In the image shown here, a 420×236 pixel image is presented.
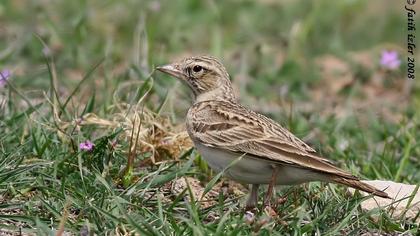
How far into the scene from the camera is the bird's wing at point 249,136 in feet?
17.6

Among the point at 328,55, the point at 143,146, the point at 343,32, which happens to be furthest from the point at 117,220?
the point at 343,32

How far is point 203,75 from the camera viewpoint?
21.7ft

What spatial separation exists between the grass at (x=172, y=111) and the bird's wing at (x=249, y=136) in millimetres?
252

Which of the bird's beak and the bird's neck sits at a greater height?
the bird's beak

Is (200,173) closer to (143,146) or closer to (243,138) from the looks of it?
(143,146)

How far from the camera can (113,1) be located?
36.9ft

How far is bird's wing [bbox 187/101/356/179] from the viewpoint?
5.36 meters

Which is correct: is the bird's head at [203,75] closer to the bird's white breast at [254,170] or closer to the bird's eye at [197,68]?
the bird's eye at [197,68]

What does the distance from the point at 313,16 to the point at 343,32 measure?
119 cm

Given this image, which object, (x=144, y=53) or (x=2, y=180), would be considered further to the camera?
(x=144, y=53)

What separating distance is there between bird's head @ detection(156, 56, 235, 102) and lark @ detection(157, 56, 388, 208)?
0.81 ft

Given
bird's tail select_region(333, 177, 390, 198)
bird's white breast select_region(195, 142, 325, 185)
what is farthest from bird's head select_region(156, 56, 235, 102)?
bird's tail select_region(333, 177, 390, 198)

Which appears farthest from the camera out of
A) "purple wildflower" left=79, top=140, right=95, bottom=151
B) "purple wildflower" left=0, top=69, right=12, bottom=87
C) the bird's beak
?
the bird's beak

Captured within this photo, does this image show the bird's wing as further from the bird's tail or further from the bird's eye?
the bird's eye
